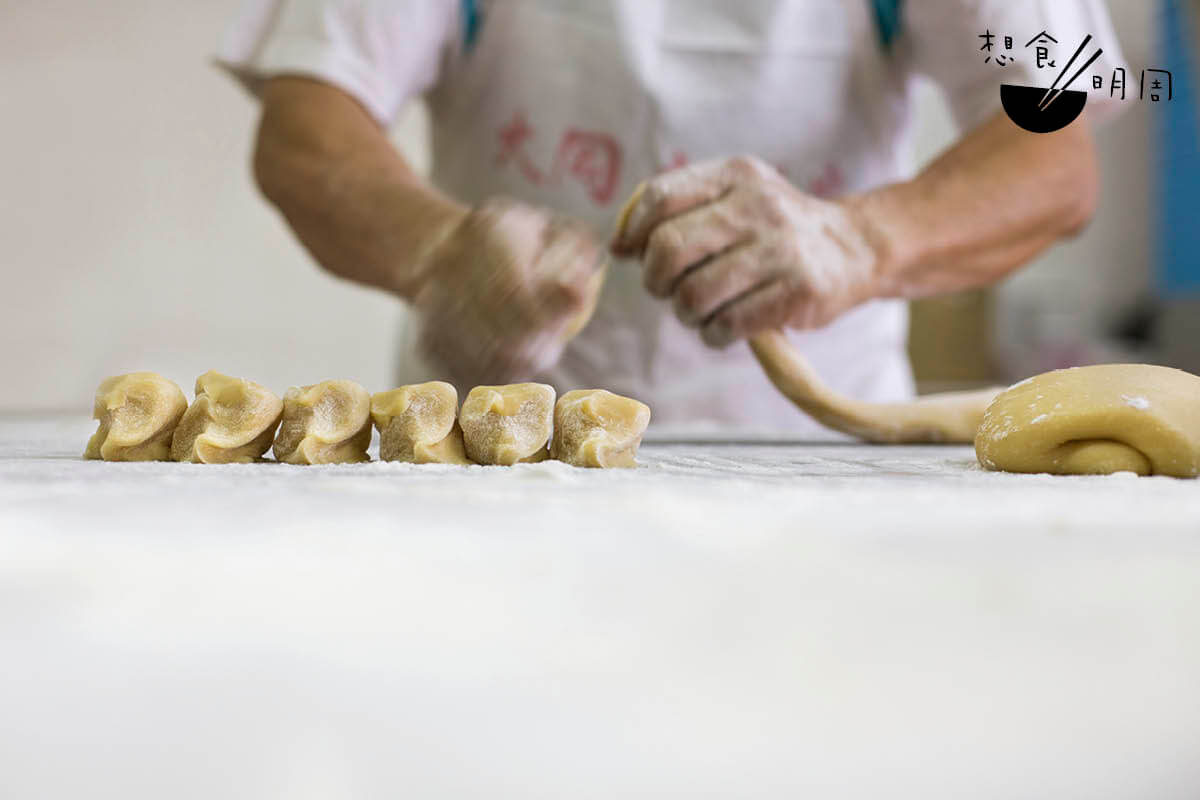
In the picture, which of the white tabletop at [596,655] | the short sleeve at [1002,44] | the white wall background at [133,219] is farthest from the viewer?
the white wall background at [133,219]

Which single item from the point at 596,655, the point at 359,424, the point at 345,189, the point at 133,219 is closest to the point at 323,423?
the point at 359,424

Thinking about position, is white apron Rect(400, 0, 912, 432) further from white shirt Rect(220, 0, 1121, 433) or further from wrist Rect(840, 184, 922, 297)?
wrist Rect(840, 184, 922, 297)

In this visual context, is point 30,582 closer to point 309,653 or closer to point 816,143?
point 309,653

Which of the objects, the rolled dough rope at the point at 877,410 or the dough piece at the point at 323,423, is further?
the rolled dough rope at the point at 877,410

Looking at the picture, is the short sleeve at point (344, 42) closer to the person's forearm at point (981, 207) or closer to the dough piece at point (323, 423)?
the person's forearm at point (981, 207)

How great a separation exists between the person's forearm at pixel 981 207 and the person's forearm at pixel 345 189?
340 millimetres

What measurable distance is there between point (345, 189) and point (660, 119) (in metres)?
0.29

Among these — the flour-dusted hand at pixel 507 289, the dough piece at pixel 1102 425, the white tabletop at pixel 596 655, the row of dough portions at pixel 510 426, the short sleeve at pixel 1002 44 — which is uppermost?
the short sleeve at pixel 1002 44

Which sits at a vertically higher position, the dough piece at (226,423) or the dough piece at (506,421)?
the dough piece at (506,421)

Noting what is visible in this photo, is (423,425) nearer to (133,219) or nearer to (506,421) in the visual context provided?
(506,421)

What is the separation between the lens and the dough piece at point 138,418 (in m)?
0.43

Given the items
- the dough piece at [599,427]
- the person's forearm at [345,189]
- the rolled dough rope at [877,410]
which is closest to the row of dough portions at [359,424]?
the dough piece at [599,427]

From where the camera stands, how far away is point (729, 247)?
0.72 m

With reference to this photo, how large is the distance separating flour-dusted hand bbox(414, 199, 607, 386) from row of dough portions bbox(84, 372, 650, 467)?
267 millimetres
